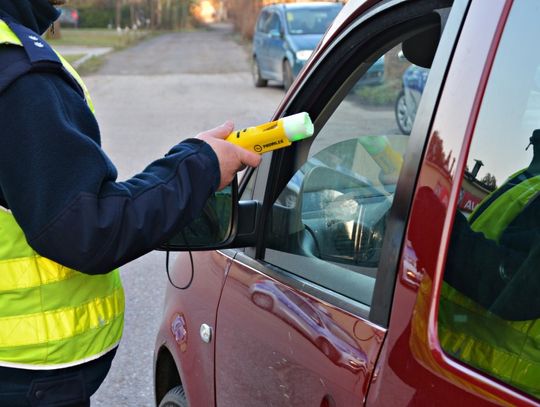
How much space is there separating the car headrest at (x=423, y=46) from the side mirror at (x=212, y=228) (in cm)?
54

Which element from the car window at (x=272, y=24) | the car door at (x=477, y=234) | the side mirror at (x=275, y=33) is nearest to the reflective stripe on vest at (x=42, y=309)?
the car door at (x=477, y=234)

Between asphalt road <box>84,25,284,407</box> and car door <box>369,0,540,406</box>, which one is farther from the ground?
car door <box>369,0,540,406</box>

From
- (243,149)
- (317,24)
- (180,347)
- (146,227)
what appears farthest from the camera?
(317,24)

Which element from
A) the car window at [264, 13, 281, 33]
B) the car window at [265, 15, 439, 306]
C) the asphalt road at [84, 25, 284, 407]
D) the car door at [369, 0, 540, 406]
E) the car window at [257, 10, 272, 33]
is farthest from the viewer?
the car window at [257, 10, 272, 33]

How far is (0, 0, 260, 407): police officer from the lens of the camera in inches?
57.0

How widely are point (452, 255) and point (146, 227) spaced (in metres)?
0.60

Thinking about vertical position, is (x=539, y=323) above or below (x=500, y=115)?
below

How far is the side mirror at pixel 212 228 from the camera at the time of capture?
1924mm

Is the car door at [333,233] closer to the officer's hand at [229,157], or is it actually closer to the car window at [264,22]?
the officer's hand at [229,157]

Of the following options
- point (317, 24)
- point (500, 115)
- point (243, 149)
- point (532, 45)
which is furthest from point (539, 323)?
point (317, 24)

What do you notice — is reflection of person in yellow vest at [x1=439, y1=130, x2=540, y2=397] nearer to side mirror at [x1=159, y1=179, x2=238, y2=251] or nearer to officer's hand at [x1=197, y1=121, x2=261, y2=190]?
officer's hand at [x1=197, y1=121, x2=261, y2=190]

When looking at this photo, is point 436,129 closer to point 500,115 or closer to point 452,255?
point 500,115

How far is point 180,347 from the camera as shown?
2.45 m

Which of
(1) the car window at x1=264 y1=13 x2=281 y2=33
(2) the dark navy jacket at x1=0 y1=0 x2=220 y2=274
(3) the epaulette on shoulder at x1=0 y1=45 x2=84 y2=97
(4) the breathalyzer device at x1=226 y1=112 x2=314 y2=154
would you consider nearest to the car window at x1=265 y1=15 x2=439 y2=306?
(4) the breathalyzer device at x1=226 y1=112 x2=314 y2=154
